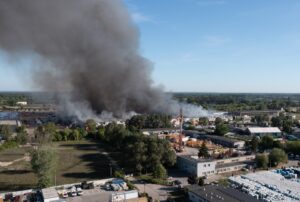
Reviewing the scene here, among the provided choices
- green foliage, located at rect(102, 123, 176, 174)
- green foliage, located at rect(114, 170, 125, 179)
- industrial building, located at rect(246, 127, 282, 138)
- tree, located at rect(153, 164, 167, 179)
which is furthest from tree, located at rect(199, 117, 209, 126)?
tree, located at rect(153, 164, 167, 179)

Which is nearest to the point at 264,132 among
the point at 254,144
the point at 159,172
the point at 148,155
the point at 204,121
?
the point at 204,121

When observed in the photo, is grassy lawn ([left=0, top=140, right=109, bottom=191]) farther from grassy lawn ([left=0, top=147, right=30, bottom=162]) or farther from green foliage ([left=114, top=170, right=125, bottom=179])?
green foliage ([left=114, top=170, right=125, bottom=179])

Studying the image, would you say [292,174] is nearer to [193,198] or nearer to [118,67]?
[193,198]

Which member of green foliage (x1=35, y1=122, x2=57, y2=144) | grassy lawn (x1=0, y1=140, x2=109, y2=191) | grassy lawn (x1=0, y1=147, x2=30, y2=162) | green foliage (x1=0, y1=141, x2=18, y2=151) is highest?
green foliage (x1=35, y1=122, x2=57, y2=144)

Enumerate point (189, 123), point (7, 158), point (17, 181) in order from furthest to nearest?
1. point (189, 123)
2. point (7, 158)
3. point (17, 181)

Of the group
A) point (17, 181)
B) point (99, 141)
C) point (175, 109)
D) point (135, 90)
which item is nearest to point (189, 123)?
point (175, 109)

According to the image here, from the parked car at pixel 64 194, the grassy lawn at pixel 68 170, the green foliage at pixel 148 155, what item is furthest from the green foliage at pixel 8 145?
the parked car at pixel 64 194
